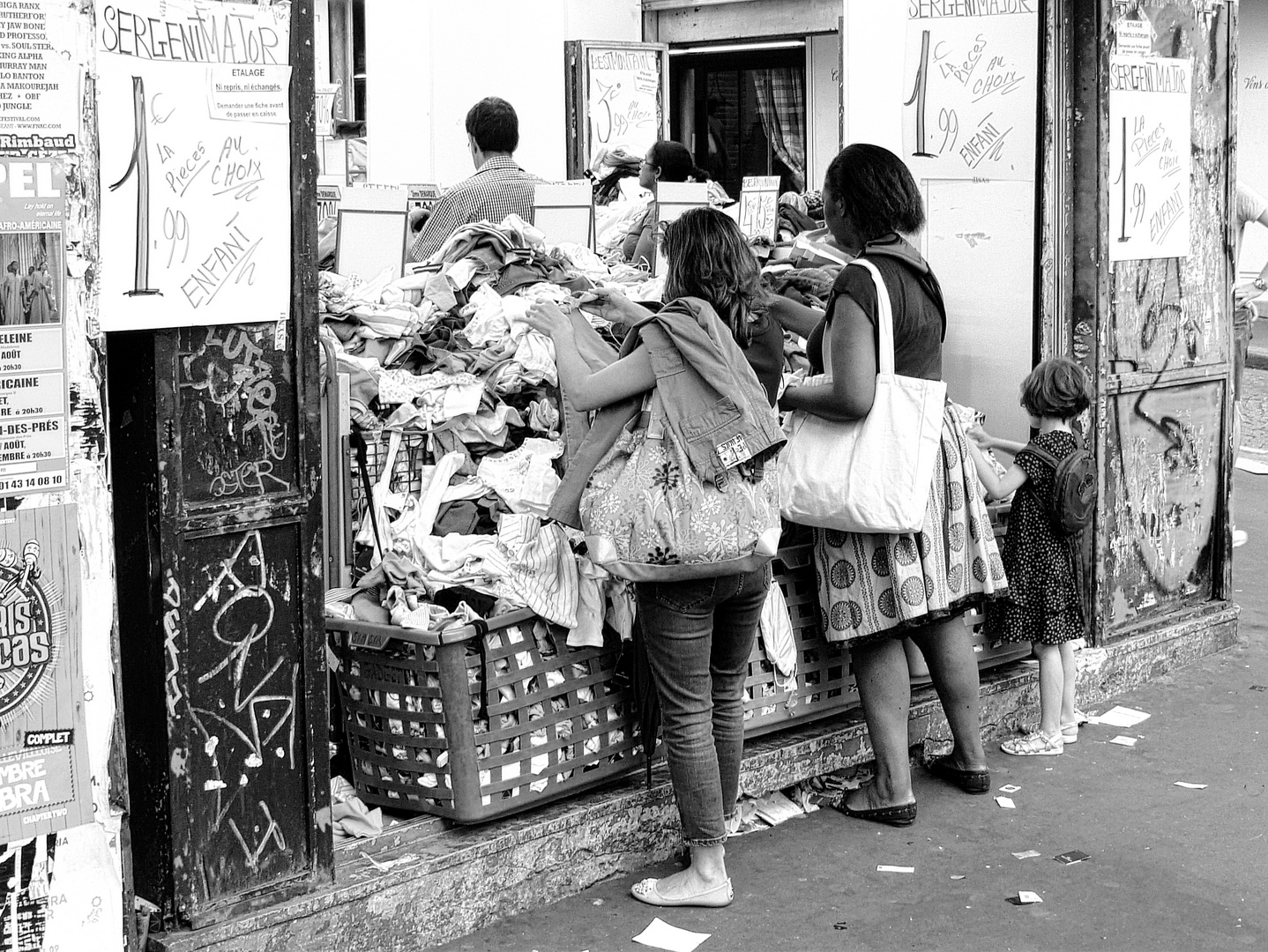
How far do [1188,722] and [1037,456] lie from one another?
1.31m

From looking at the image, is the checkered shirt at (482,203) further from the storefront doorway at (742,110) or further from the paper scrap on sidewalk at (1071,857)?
the storefront doorway at (742,110)

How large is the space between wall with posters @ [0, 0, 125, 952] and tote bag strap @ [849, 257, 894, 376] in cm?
220

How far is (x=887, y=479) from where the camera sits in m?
4.30

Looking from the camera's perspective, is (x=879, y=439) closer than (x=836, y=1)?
Yes

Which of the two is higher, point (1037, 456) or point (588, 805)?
point (1037, 456)

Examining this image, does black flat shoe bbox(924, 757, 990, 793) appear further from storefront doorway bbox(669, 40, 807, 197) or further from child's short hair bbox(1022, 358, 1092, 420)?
storefront doorway bbox(669, 40, 807, 197)

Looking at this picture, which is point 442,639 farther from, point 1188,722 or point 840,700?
point 1188,722

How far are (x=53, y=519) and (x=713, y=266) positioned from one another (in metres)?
1.69

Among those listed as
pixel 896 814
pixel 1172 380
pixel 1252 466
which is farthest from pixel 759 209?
pixel 1252 466

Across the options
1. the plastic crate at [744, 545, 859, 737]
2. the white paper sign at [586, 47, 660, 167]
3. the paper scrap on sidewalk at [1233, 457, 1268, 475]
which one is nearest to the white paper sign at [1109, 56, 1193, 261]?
the plastic crate at [744, 545, 859, 737]

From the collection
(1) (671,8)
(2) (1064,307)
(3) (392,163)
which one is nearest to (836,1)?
(1) (671,8)

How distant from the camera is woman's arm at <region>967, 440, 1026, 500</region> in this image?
4738 millimetres

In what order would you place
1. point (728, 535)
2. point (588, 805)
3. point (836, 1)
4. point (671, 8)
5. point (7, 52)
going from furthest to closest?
point (671, 8) < point (836, 1) < point (588, 805) < point (728, 535) < point (7, 52)

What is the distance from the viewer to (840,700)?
483 centimetres
